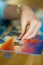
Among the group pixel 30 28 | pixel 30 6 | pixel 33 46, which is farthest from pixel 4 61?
pixel 30 6

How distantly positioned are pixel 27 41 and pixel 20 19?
19 centimetres

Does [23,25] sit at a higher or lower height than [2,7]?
lower

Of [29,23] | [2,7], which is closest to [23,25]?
[29,23]

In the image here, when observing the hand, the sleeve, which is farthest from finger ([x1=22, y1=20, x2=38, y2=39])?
the sleeve

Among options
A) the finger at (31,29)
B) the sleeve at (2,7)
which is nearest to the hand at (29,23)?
the finger at (31,29)

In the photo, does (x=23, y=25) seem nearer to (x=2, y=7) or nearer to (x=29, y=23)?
(x=29, y=23)

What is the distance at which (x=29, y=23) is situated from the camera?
1.01 metres

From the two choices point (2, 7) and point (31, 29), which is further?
point (2, 7)

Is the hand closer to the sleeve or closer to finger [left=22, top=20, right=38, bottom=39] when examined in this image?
finger [left=22, top=20, right=38, bottom=39]

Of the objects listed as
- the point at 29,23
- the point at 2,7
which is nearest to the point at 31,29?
the point at 29,23

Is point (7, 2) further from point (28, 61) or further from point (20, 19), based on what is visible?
point (28, 61)

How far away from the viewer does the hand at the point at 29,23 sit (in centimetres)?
99

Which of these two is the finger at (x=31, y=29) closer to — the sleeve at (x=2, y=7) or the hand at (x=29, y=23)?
the hand at (x=29, y=23)

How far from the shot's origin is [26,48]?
2.92ft
